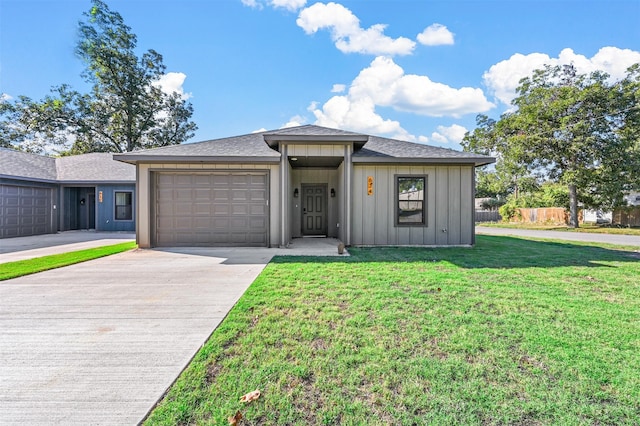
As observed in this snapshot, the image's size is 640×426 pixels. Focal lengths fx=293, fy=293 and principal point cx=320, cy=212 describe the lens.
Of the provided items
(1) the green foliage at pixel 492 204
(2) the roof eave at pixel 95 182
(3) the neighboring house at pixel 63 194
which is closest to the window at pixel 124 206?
(3) the neighboring house at pixel 63 194

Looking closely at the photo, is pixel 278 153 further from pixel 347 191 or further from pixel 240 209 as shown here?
pixel 347 191

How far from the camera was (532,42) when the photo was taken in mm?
14820

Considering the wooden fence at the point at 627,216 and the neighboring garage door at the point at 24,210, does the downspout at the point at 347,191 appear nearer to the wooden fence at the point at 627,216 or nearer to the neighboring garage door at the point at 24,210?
the neighboring garage door at the point at 24,210

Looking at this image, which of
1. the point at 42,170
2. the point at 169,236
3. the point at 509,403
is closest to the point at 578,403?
the point at 509,403

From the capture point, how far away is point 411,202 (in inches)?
336

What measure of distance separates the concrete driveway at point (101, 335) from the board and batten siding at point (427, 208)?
3962 millimetres

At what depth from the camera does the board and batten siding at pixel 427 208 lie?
8398mm

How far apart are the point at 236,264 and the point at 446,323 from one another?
14.2ft

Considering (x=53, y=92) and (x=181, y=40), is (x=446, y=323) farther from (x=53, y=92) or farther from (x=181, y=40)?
(x=53, y=92)

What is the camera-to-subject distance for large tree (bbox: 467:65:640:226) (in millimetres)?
16078

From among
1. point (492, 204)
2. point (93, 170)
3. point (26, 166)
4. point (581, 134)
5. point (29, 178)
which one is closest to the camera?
point (29, 178)

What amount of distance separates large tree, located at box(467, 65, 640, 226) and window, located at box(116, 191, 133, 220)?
21.9 meters

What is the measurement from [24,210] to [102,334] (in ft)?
44.4

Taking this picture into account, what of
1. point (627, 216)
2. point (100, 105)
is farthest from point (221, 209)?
point (627, 216)
